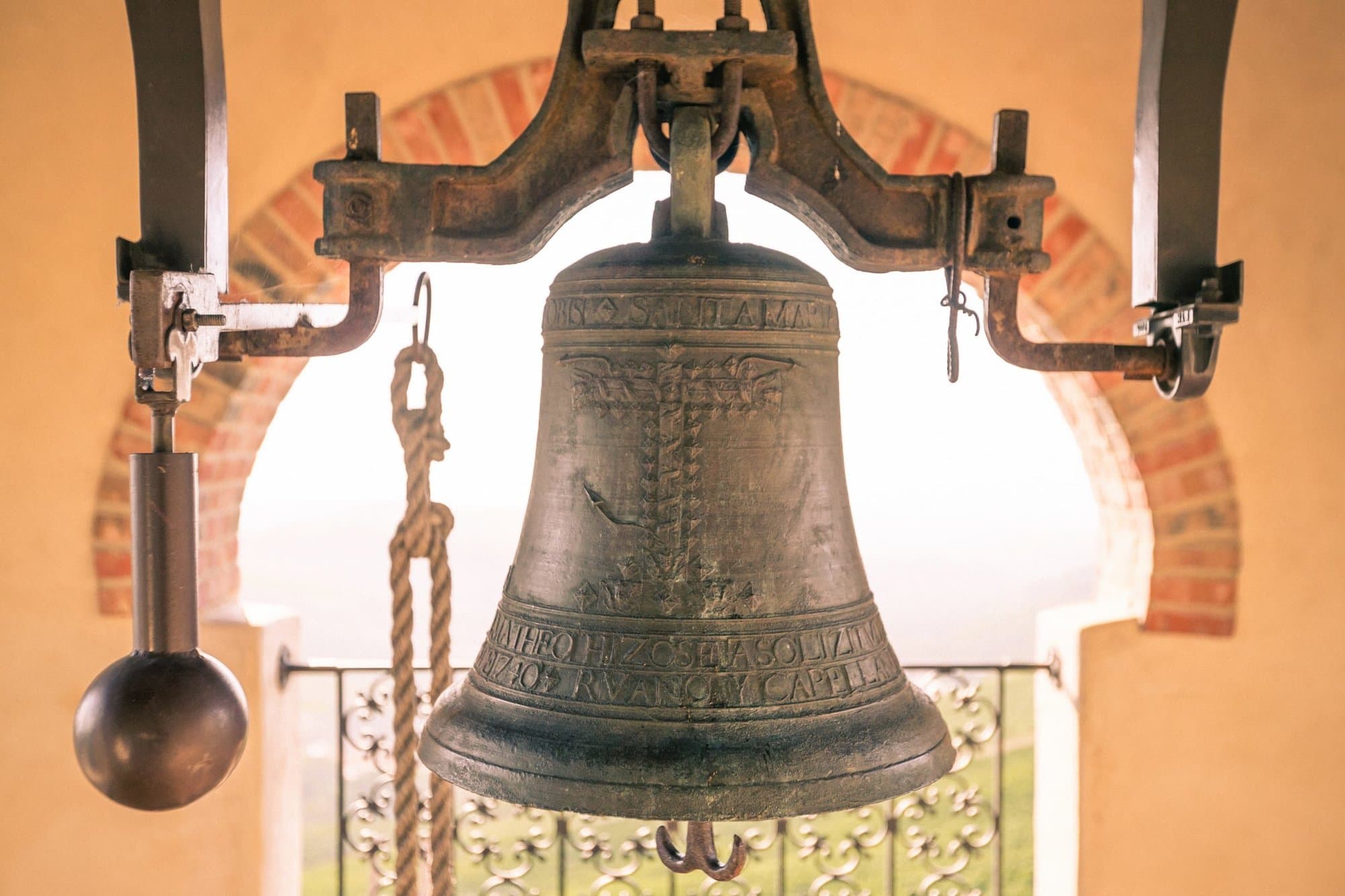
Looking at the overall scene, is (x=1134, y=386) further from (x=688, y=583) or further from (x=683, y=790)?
(x=683, y=790)

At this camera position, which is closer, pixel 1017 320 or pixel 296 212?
pixel 1017 320

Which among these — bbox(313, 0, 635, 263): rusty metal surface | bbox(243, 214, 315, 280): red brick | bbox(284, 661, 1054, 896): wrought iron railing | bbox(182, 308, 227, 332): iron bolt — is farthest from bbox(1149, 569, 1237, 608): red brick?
bbox(182, 308, 227, 332): iron bolt

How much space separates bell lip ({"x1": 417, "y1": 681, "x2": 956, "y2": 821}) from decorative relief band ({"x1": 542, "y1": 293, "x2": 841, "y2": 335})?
336mm

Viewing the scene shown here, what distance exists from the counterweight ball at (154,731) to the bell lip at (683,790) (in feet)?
0.62

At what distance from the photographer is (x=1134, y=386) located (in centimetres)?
222

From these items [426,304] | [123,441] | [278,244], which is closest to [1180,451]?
[426,304]

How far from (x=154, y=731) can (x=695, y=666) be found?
0.43 meters

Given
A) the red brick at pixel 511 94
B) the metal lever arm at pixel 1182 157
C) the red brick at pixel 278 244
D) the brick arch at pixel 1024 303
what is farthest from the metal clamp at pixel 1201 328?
the red brick at pixel 278 244

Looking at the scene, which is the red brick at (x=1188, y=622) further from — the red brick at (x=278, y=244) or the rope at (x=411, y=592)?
the red brick at (x=278, y=244)

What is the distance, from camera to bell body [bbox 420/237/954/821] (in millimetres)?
958

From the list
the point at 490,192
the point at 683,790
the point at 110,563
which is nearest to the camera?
the point at 683,790

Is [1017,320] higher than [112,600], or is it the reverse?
[1017,320]

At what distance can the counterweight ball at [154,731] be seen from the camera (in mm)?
938

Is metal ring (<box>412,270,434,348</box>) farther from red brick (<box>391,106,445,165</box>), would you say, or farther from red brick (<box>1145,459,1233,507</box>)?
red brick (<box>1145,459,1233,507</box>)
